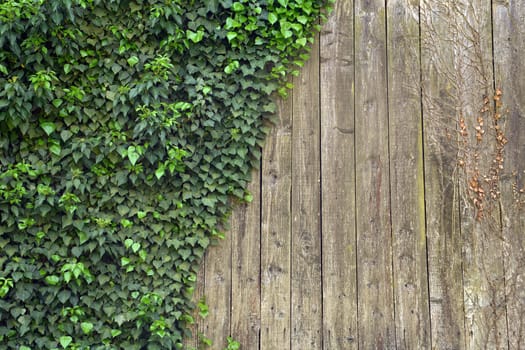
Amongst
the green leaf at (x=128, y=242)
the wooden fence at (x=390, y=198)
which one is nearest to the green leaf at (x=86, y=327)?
the green leaf at (x=128, y=242)

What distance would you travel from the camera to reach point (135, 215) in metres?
2.78

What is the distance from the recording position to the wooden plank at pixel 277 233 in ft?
9.27

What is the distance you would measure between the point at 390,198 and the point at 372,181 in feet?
0.41

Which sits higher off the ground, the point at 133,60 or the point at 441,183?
the point at 133,60

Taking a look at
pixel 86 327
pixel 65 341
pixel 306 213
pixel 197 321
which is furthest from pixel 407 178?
pixel 65 341

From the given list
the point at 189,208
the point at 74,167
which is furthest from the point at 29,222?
the point at 189,208

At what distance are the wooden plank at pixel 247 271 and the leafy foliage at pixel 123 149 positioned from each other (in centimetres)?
9

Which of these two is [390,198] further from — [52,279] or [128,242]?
[52,279]

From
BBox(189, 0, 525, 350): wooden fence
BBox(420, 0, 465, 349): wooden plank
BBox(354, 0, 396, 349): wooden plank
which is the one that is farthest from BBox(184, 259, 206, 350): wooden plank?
BBox(420, 0, 465, 349): wooden plank

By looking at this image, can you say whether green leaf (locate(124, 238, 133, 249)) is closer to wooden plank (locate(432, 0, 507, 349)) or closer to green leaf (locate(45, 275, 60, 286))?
green leaf (locate(45, 275, 60, 286))

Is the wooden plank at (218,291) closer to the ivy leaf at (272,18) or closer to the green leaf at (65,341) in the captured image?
the green leaf at (65,341)

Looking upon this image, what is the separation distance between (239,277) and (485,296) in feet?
4.02

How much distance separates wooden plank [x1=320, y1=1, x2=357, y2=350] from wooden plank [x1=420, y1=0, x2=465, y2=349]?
1.26ft

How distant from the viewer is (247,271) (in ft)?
9.39
